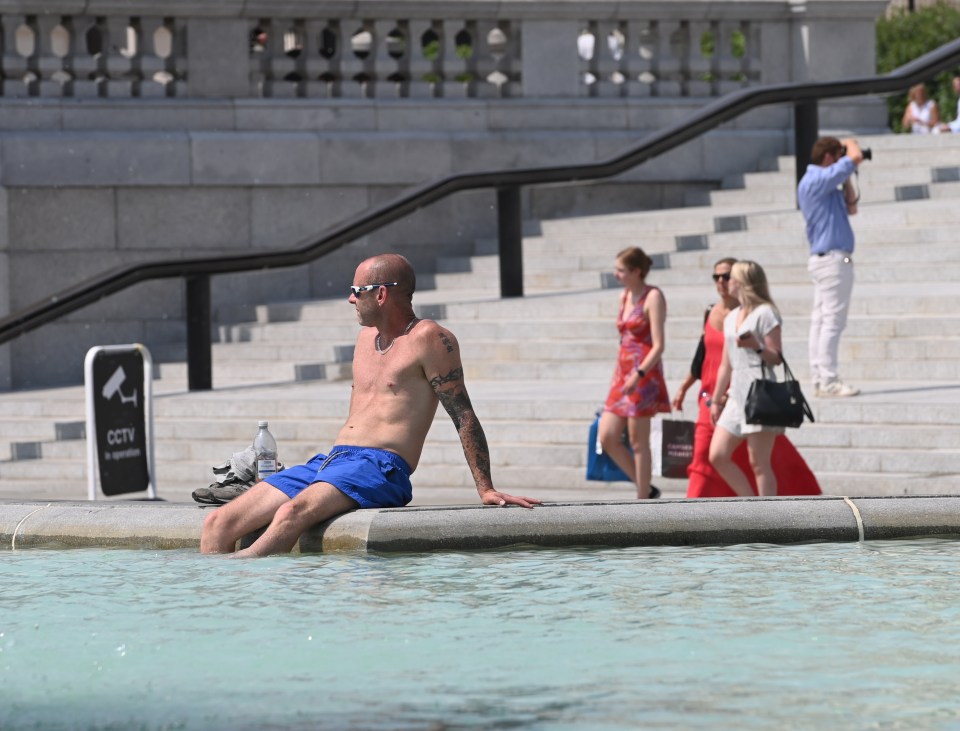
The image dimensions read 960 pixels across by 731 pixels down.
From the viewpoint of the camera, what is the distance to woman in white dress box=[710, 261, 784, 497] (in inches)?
408

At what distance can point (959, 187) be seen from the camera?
58.7ft

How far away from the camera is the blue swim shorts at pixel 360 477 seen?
815 centimetres

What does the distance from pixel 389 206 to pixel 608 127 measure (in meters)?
3.85

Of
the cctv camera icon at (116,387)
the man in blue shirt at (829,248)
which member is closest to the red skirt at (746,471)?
the man in blue shirt at (829,248)

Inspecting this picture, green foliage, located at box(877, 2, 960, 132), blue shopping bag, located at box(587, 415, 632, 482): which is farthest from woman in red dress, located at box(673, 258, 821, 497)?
green foliage, located at box(877, 2, 960, 132)

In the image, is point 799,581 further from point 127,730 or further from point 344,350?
point 344,350

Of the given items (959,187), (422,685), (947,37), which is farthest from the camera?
(947,37)

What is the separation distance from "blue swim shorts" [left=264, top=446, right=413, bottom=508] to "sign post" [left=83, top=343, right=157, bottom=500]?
140 inches

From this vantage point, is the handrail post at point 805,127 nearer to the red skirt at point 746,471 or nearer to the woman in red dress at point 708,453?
the woman in red dress at point 708,453

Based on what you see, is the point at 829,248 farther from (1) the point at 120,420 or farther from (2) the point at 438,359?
(2) the point at 438,359

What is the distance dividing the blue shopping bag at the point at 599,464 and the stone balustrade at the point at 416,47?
793cm

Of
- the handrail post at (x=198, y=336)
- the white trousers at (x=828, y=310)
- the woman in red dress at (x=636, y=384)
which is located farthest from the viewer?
the handrail post at (x=198, y=336)

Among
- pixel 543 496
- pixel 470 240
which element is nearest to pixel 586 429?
pixel 543 496

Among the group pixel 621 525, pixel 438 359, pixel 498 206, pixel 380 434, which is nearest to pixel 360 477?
pixel 380 434
